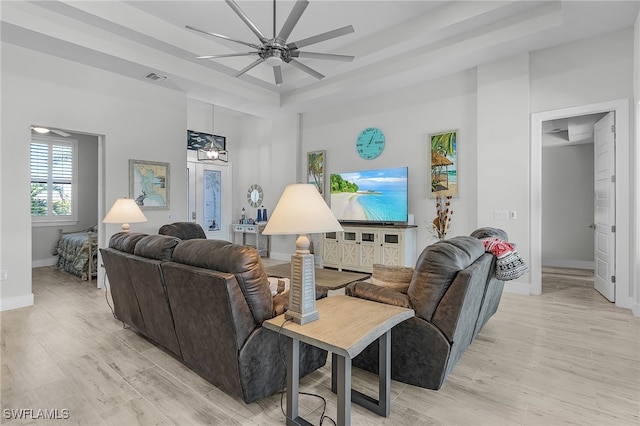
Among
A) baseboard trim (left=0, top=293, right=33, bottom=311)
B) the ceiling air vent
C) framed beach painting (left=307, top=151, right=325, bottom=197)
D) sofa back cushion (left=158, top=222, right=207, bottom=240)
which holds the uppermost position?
the ceiling air vent

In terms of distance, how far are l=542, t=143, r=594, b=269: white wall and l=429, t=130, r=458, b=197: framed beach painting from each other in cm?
293

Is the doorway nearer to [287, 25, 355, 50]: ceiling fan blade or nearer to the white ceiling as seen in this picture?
the white ceiling

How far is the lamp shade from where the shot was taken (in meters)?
1.71

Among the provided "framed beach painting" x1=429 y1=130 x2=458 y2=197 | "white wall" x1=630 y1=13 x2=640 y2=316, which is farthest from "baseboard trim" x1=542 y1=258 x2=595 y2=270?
"framed beach painting" x1=429 y1=130 x2=458 y2=197

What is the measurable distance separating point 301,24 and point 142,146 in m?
3.08

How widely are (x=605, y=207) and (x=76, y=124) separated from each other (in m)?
7.09

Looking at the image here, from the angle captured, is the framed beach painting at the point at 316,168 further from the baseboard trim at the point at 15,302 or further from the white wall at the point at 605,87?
the baseboard trim at the point at 15,302

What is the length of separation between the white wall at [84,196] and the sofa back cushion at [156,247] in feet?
17.1

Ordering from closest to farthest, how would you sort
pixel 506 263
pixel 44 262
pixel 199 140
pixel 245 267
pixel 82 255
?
pixel 245 267 < pixel 506 263 < pixel 82 255 < pixel 44 262 < pixel 199 140

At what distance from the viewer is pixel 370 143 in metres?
6.07

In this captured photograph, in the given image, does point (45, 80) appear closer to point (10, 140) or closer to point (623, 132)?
point (10, 140)

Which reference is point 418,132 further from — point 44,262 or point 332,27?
point 44,262

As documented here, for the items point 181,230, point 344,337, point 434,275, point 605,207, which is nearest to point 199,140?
point 181,230

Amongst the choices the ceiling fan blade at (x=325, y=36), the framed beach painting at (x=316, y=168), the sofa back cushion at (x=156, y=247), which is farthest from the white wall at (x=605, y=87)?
the sofa back cushion at (x=156, y=247)
